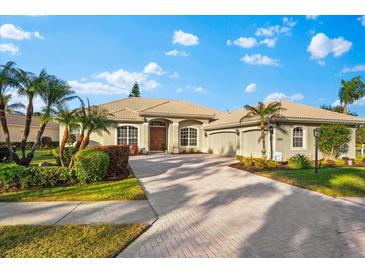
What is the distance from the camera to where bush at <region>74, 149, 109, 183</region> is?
26.4ft

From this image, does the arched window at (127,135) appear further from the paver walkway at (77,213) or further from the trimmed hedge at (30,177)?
the paver walkway at (77,213)

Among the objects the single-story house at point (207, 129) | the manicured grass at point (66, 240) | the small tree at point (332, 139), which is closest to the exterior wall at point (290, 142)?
the single-story house at point (207, 129)

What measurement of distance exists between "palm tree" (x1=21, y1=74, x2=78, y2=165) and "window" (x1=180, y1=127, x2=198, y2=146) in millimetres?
13387

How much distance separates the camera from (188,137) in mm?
22766

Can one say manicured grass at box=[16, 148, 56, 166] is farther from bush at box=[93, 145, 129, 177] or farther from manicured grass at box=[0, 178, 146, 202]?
manicured grass at box=[0, 178, 146, 202]

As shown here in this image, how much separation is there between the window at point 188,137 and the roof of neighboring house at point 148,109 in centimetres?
171

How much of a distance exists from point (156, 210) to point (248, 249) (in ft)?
8.67

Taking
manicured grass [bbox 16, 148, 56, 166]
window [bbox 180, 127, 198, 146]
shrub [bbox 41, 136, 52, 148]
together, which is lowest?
manicured grass [bbox 16, 148, 56, 166]

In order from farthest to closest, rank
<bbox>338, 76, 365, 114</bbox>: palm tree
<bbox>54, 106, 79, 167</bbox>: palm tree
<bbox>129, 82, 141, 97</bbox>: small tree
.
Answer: <bbox>129, 82, 141, 97</bbox>: small tree, <bbox>338, 76, 365, 114</bbox>: palm tree, <bbox>54, 106, 79, 167</bbox>: palm tree

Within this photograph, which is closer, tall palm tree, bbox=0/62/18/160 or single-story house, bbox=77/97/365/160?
tall palm tree, bbox=0/62/18/160

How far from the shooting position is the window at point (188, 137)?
2258 centimetres

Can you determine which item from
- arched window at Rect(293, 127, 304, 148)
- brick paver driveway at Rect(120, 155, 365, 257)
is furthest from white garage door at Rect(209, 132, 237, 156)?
brick paver driveway at Rect(120, 155, 365, 257)
